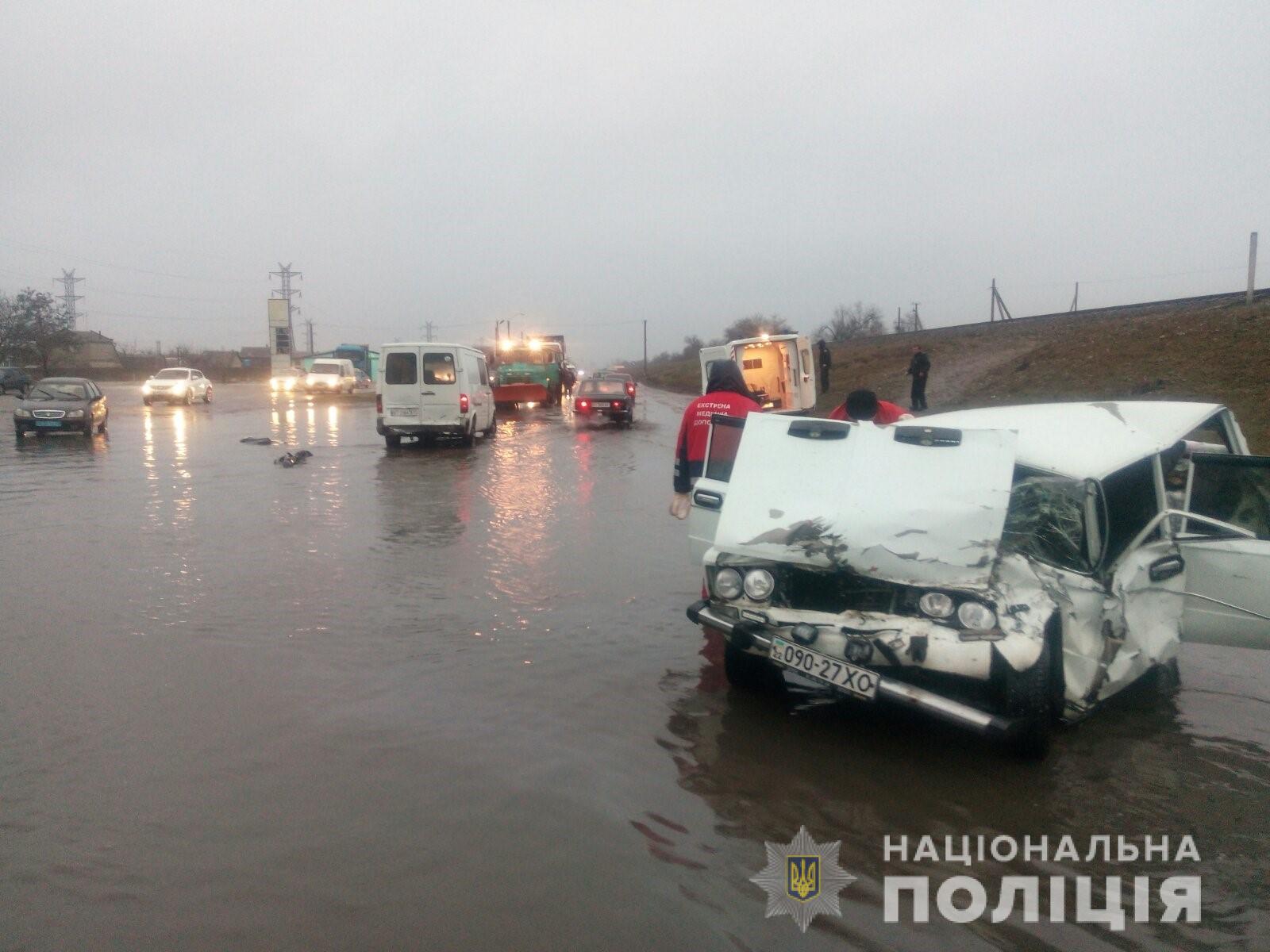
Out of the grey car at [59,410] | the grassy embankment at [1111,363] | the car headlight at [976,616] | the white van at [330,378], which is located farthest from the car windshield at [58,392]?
the car headlight at [976,616]

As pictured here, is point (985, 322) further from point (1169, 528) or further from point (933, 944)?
point (933, 944)

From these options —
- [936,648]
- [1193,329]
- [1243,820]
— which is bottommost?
[1243,820]

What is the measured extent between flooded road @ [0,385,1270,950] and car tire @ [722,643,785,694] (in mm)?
161

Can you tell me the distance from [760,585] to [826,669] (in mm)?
622

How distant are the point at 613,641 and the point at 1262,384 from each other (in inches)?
691

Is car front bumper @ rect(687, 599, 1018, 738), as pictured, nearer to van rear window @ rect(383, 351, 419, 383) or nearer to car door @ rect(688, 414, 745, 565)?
car door @ rect(688, 414, 745, 565)

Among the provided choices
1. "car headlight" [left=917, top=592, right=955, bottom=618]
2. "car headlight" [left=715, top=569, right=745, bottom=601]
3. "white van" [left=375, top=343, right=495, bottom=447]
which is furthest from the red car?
"car headlight" [left=917, top=592, right=955, bottom=618]

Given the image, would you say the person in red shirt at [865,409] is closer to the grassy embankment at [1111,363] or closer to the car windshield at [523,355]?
the grassy embankment at [1111,363]

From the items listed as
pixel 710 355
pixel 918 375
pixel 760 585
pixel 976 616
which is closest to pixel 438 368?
pixel 710 355

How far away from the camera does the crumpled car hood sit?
4828mm

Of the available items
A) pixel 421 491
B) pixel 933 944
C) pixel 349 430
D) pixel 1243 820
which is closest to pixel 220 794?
pixel 933 944

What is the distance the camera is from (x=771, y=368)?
75.5 feet

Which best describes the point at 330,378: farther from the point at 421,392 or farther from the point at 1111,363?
the point at 1111,363

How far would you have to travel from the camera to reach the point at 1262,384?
19.3m
